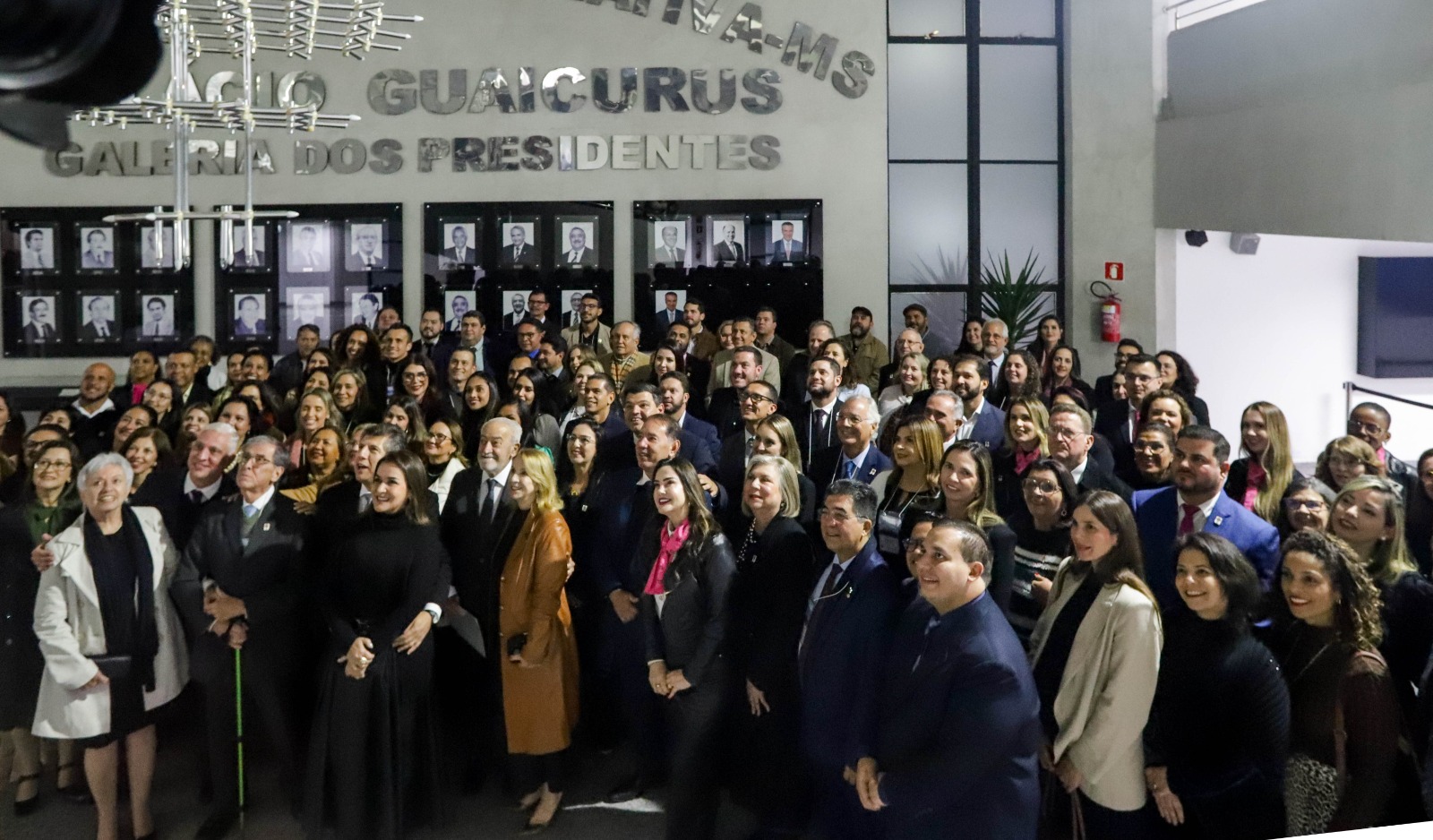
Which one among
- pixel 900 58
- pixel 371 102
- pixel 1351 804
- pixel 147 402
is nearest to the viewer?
pixel 1351 804

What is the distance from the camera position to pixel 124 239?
460 inches

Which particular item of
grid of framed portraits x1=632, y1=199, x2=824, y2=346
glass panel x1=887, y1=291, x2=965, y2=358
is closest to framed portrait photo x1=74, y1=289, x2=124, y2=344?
grid of framed portraits x1=632, y1=199, x2=824, y2=346

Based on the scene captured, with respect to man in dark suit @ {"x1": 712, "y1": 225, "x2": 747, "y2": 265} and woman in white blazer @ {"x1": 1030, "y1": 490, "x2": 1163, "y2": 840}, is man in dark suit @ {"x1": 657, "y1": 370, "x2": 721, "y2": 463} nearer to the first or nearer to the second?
woman in white blazer @ {"x1": 1030, "y1": 490, "x2": 1163, "y2": 840}

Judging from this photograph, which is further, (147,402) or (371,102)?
(371,102)

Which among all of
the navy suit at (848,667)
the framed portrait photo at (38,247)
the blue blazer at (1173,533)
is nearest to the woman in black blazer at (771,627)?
the navy suit at (848,667)

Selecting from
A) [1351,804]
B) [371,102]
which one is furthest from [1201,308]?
[1351,804]

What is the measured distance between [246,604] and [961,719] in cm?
267

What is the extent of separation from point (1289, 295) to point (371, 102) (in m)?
7.68

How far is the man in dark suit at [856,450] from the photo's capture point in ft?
20.2

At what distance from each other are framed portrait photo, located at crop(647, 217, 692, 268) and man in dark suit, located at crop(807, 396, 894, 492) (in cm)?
565

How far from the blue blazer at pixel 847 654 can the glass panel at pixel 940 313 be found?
7.72 m

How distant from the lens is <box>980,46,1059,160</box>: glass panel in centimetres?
1234

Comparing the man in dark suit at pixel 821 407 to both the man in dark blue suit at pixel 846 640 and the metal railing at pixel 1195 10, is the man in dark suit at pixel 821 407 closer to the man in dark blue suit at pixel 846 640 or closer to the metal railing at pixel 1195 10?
the man in dark blue suit at pixel 846 640

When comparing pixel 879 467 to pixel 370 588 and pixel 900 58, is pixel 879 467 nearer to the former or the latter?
pixel 370 588
